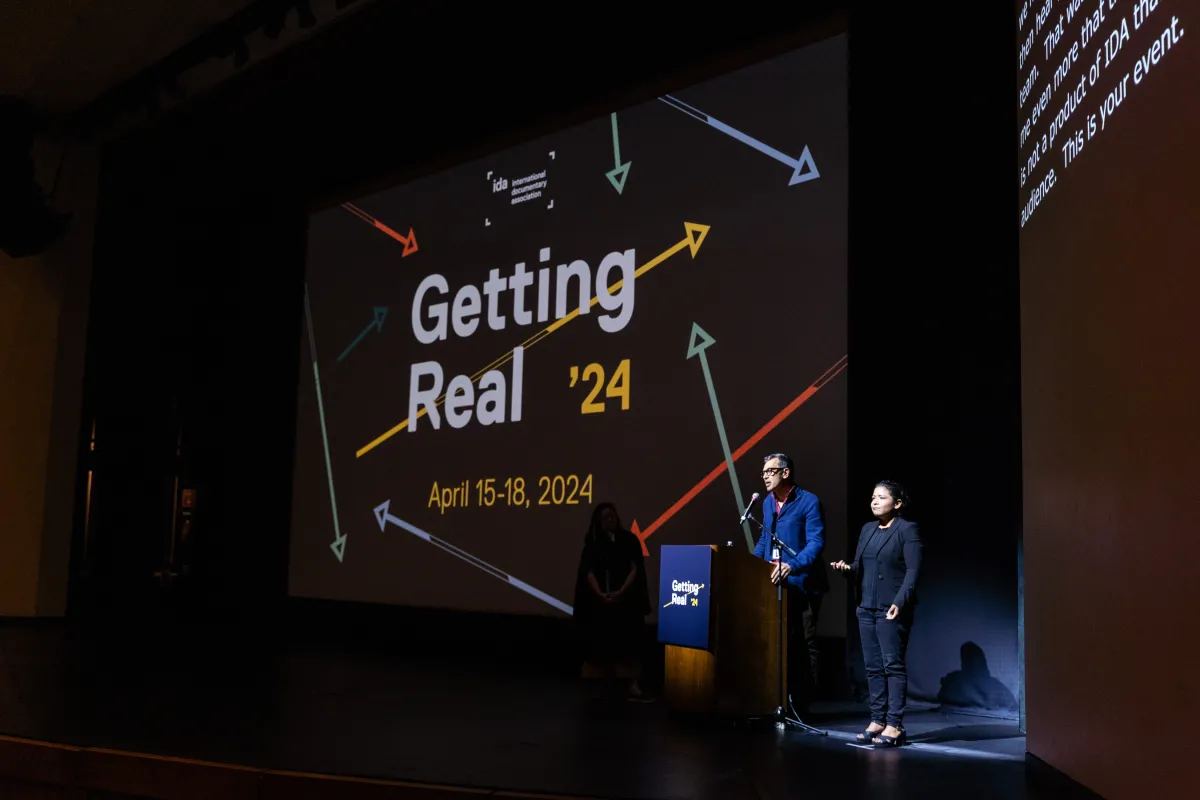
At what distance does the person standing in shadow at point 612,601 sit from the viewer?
215 inches

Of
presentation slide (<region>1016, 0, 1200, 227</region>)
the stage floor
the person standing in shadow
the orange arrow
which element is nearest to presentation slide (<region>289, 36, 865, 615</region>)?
the orange arrow

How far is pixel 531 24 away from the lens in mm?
6770

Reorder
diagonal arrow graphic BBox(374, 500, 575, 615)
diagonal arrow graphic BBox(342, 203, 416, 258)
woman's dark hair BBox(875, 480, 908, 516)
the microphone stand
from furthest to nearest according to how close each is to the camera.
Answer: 1. diagonal arrow graphic BBox(342, 203, 416, 258)
2. diagonal arrow graphic BBox(374, 500, 575, 615)
3. the microphone stand
4. woman's dark hair BBox(875, 480, 908, 516)

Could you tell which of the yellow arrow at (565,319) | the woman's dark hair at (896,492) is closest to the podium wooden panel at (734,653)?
the woman's dark hair at (896,492)

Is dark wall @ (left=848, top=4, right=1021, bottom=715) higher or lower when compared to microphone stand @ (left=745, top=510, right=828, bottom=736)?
higher

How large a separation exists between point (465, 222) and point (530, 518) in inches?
89.7

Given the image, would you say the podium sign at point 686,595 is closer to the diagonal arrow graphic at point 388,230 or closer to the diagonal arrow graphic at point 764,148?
the diagonal arrow graphic at point 764,148

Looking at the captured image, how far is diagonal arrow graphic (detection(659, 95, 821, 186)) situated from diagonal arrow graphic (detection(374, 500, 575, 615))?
2.82 metres

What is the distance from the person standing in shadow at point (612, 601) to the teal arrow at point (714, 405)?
1.98 feet

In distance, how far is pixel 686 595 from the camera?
457 centimetres

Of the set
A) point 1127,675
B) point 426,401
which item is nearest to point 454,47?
A: point 426,401

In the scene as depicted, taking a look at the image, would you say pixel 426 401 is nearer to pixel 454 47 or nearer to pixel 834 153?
pixel 454 47

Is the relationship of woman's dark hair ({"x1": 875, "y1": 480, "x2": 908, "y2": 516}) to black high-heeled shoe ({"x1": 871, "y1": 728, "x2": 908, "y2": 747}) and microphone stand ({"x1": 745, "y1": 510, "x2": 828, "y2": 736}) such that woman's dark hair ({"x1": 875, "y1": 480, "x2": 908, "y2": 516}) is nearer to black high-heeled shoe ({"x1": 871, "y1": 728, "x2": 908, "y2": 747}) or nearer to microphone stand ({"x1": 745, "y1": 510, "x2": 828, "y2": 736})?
microphone stand ({"x1": 745, "y1": 510, "x2": 828, "y2": 736})

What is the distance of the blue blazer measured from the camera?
186 inches
